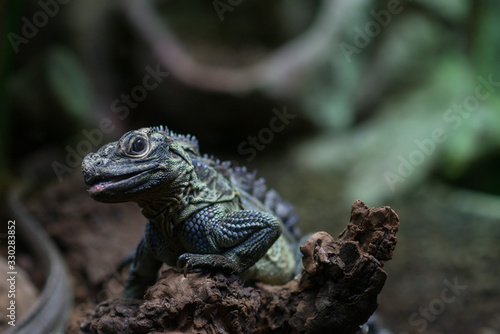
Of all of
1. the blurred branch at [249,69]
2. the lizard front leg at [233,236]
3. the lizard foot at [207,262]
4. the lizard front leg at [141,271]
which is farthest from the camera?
the blurred branch at [249,69]

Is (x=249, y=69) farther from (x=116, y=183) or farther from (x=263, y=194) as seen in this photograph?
(x=116, y=183)

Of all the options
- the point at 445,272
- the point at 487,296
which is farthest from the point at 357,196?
the point at 487,296

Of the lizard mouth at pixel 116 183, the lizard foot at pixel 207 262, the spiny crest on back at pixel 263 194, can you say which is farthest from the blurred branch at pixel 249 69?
the lizard foot at pixel 207 262

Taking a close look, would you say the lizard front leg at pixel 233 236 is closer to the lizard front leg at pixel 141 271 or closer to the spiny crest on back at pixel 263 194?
the lizard front leg at pixel 141 271

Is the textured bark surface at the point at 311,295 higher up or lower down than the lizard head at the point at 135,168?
lower down

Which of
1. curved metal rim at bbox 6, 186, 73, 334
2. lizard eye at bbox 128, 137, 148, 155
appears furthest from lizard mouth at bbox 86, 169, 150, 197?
curved metal rim at bbox 6, 186, 73, 334
